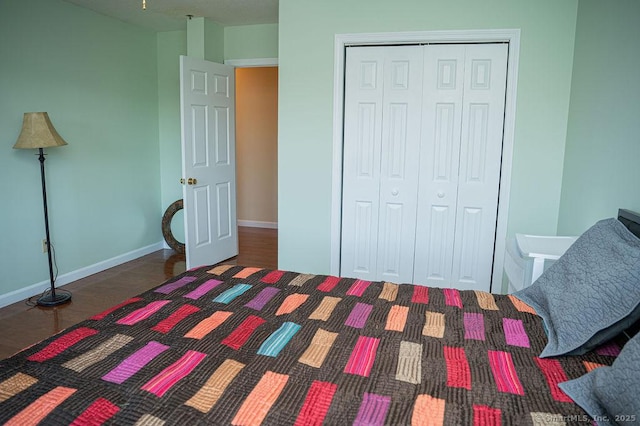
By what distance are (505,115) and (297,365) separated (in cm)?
268

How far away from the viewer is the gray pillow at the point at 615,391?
97 cm

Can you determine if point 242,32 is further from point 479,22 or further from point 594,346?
point 594,346

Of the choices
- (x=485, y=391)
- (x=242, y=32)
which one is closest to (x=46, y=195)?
(x=242, y=32)

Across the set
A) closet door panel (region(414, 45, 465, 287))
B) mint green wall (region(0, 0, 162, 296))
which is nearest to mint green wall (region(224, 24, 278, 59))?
mint green wall (region(0, 0, 162, 296))

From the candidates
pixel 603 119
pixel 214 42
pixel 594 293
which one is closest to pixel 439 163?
pixel 603 119

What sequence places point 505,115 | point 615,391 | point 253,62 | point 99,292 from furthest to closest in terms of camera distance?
point 253,62 → point 99,292 → point 505,115 → point 615,391

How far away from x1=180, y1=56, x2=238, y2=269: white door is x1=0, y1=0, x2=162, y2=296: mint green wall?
0.95 meters

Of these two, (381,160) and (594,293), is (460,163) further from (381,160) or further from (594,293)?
(594,293)

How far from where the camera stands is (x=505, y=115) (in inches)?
128

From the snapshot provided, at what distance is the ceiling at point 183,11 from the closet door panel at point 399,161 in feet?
4.28

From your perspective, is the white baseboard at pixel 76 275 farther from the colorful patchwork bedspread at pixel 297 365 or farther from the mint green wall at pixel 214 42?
the colorful patchwork bedspread at pixel 297 365

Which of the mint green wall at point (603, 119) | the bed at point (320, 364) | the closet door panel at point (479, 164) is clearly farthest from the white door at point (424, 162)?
the bed at point (320, 364)

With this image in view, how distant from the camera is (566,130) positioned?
3.13m

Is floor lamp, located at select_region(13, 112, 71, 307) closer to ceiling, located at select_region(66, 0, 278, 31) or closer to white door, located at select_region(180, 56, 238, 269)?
white door, located at select_region(180, 56, 238, 269)
